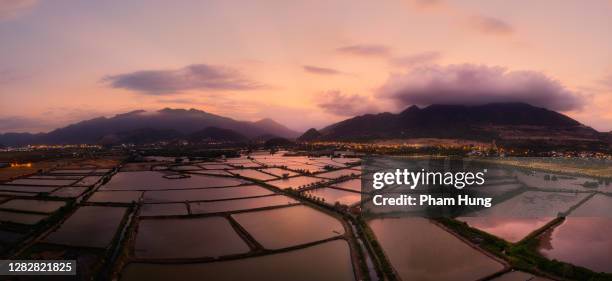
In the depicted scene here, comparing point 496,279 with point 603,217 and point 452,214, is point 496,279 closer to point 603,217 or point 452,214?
point 452,214

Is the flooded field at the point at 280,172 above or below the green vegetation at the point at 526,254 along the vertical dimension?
above

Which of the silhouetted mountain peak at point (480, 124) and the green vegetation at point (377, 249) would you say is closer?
the green vegetation at point (377, 249)

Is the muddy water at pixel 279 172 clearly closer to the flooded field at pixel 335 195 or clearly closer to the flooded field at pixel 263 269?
the flooded field at pixel 335 195

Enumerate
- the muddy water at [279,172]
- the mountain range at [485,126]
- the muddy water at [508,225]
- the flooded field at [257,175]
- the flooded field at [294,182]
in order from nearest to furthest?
the muddy water at [508,225] → the flooded field at [294,182] → the flooded field at [257,175] → the muddy water at [279,172] → the mountain range at [485,126]

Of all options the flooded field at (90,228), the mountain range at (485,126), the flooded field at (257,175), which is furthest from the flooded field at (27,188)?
the mountain range at (485,126)

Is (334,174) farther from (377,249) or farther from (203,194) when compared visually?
(377,249)

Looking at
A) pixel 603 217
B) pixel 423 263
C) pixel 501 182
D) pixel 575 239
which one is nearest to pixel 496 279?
pixel 423 263

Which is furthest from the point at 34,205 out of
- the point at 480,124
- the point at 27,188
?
the point at 480,124
